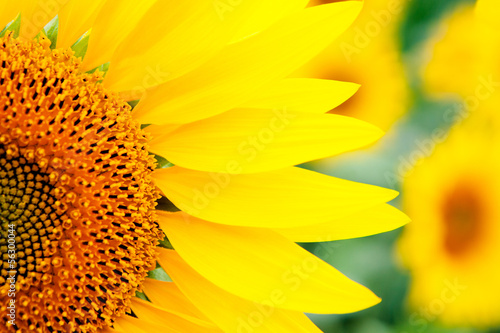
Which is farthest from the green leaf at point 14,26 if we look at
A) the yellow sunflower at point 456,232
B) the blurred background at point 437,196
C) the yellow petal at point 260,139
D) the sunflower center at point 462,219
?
the sunflower center at point 462,219

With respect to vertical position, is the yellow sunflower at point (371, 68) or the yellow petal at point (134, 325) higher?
the yellow sunflower at point (371, 68)

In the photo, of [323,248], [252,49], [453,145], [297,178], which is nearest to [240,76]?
[252,49]

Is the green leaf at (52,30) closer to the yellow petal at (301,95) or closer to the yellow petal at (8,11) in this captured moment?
the yellow petal at (8,11)

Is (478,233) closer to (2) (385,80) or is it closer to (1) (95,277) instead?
(2) (385,80)

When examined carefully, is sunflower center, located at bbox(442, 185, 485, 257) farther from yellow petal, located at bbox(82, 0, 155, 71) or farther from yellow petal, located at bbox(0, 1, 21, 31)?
A: yellow petal, located at bbox(0, 1, 21, 31)

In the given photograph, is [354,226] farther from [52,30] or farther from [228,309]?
[52,30]

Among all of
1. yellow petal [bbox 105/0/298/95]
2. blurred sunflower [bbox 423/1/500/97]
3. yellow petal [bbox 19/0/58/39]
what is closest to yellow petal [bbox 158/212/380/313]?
yellow petal [bbox 105/0/298/95]

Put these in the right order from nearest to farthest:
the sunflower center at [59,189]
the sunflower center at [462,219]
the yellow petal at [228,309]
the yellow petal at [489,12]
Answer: the sunflower center at [59,189] → the yellow petal at [228,309] → the yellow petal at [489,12] → the sunflower center at [462,219]

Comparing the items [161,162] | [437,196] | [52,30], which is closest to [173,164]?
[161,162]
